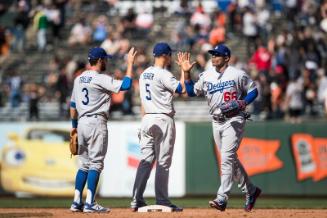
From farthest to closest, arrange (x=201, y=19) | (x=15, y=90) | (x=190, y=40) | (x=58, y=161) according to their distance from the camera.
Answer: (x=201, y=19) < (x=190, y=40) < (x=15, y=90) < (x=58, y=161)

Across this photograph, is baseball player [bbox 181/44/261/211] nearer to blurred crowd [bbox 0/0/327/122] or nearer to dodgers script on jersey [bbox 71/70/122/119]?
dodgers script on jersey [bbox 71/70/122/119]

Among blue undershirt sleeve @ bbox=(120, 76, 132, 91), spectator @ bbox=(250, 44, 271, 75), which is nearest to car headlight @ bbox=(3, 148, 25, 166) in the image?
spectator @ bbox=(250, 44, 271, 75)

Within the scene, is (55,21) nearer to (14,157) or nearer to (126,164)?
(14,157)

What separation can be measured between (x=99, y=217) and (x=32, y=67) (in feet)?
50.5

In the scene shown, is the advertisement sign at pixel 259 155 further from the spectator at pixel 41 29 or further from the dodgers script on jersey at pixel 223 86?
the spectator at pixel 41 29

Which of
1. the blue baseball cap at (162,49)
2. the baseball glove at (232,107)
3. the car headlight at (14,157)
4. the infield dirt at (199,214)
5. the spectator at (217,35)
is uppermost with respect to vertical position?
the spectator at (217,35)

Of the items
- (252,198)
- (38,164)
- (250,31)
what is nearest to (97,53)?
(252,198)

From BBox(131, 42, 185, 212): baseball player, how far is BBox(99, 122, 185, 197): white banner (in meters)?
7.12

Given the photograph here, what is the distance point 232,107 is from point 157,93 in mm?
1231

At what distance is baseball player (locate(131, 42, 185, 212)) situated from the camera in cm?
1448

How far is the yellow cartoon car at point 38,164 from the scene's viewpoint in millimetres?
22031

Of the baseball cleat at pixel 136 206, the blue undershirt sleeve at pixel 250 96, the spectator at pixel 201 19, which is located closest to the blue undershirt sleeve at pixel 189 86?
the blue undershirt sleeve at pixel 250 96

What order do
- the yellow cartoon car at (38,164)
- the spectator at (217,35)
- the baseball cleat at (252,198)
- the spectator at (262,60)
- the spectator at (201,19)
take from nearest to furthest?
the baseball cleat at (252,198) < the yellow cartoon car at (38,164) < the spectator at (262,60) < the spectator at (217,35) < the spectator at (201,19)

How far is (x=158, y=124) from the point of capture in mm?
14477
